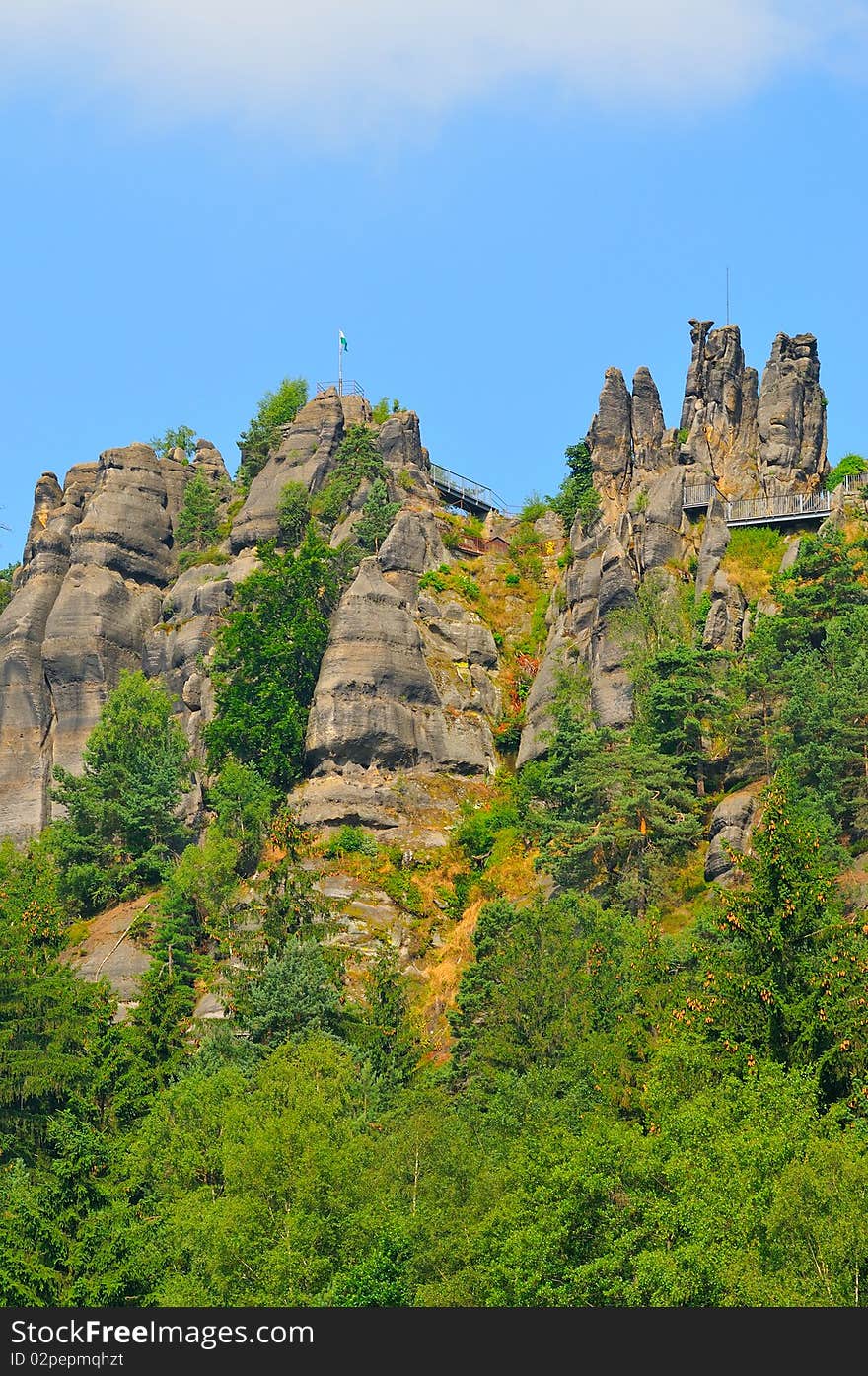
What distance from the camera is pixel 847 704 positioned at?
72.0 meters

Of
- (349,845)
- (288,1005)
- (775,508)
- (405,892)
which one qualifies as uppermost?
(775,508)

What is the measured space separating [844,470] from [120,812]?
1397 inches

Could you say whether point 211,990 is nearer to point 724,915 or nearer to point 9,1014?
point 9,1014

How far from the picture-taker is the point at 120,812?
86.1 meters

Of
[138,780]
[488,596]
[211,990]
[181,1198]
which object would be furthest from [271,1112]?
[488,596]

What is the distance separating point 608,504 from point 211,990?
3493 centimetres

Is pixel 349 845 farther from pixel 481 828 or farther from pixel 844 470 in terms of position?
pixel 844 470

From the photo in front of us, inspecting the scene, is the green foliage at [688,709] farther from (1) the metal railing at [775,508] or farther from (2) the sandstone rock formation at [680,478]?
(1) the metal railing at [775,508]

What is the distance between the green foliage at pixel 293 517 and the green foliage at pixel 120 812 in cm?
1300

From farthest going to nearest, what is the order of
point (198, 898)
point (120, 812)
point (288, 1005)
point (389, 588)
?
point (389, 588) → point (120, 812) → point (198, 898) → point (288, 1005)

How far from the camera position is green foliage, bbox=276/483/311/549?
98.5 metres

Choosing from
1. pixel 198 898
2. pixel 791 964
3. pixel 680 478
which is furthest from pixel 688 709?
pixel 791 964

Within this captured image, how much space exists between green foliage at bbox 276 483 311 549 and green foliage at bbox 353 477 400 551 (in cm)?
317

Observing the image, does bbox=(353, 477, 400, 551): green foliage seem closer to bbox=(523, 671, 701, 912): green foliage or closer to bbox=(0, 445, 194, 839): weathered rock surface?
bbox=(0, 445, 194, 839): weathered rock surface
